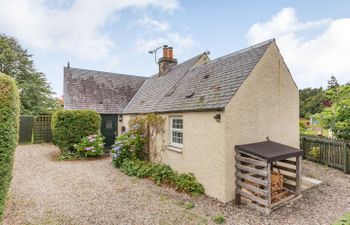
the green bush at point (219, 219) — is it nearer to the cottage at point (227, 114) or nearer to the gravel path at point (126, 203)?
the gravel path at point (126, 203)

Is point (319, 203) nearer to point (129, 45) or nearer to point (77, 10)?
point (77, 10)

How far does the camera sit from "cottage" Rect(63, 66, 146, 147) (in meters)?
14.1

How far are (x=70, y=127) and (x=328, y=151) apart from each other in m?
14.4

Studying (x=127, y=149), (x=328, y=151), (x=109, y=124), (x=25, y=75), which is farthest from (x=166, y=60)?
(x=25, y=75)

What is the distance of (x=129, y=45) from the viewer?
47.5 feet

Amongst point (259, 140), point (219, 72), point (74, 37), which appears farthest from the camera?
point (74, 37)

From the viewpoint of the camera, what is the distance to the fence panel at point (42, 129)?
15623mm

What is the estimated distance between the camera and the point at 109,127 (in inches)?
566

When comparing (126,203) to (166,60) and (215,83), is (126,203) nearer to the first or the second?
(215,83)

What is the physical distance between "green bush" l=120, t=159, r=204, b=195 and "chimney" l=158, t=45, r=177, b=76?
860 centimetres

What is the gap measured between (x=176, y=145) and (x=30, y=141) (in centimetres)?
1503

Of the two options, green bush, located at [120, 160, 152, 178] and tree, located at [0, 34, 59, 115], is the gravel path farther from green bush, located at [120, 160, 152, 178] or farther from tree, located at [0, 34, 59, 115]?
tree, located at [0, 34, 59, 115]

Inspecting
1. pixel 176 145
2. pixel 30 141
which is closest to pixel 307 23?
pixel 176 145

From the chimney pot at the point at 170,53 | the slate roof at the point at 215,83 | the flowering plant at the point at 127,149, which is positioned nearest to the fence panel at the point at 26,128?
the flowering plant at the point at 127,149
